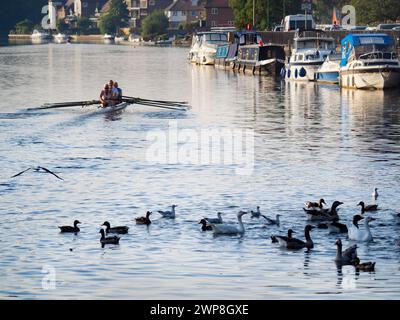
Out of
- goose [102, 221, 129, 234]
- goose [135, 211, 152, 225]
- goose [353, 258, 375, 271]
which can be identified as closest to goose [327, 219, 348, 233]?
goose [353, 258, 375, 271]

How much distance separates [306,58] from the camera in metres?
83.8

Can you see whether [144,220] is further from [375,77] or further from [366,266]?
[375,77]

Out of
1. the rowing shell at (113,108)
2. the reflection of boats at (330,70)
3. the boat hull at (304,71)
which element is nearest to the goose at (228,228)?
the rowing shell at (113,108)

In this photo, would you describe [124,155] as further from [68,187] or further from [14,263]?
[14,263]

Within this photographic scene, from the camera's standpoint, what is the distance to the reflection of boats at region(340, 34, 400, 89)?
2734 inches

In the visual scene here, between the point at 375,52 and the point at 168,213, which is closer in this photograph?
the point at 168,213

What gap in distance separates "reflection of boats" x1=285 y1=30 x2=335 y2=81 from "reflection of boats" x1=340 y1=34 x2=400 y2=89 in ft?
35.0

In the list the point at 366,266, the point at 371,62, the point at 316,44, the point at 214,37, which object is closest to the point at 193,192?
the point at 366,266

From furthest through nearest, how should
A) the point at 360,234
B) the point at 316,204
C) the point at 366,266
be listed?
the point at 316,204 → the point at 360,234 → the point at 366,266

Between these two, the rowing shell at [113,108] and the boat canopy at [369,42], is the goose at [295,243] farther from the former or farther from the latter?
the boat canopy at [369,42]

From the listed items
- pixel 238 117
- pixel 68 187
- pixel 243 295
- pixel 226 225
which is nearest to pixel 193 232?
pixel 226 225

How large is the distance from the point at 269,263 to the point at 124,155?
18.5 metres

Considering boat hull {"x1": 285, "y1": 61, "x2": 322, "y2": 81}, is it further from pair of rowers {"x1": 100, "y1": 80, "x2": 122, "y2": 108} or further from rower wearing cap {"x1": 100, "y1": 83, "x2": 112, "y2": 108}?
rower wearing cap {"x1": 100, "y1": 83, "x2": 112, "y2": 108}
